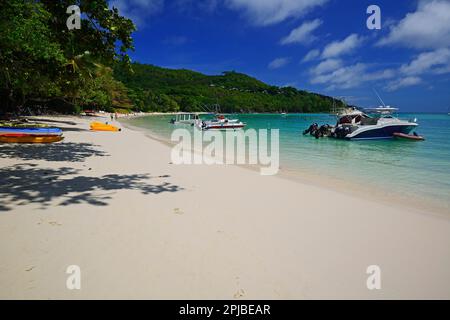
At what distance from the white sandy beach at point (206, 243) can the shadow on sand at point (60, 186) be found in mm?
48

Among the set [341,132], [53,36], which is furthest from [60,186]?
[341,132]

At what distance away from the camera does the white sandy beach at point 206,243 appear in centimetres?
343

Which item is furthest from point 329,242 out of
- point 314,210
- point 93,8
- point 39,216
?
point 93,8

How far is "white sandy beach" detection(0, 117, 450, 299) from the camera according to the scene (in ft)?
11.3

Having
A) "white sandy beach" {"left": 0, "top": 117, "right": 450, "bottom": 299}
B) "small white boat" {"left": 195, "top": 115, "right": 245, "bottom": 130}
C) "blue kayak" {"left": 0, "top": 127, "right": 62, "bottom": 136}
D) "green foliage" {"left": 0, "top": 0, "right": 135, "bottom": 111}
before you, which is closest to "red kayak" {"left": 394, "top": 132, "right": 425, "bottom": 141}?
"small white boat" {"left": 195, "top": 115, "right": 245, "bottom": 130}

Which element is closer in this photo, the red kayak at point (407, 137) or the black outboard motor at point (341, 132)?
the red kayak at point (407, 137)

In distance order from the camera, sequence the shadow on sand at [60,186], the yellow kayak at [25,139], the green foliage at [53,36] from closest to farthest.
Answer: the shadow on sand at [60,186]
the green foliage at [53,36]
the yellow kayak at [25,139]

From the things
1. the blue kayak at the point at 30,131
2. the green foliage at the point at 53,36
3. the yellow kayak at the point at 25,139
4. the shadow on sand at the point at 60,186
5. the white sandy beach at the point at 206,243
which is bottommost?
the white sandy beach at the point at 206,243

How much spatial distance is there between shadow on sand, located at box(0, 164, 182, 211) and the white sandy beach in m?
0.05

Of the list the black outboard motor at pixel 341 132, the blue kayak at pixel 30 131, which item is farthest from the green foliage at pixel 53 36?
the black outboard motor at pixel 341 132

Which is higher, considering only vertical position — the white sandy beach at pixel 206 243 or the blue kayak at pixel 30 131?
the blue kayak at pixel 30 131

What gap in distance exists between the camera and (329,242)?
4.76 meters

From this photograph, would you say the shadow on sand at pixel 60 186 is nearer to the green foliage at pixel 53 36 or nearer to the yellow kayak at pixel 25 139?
the green foliage at pixel 53 36
